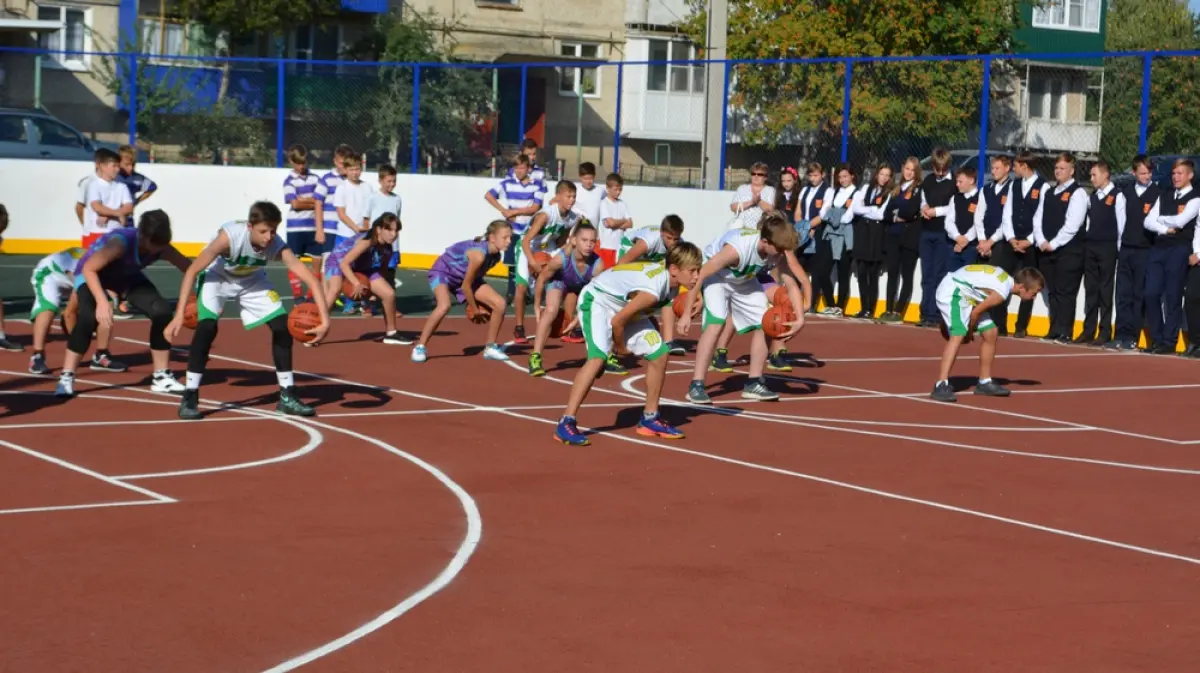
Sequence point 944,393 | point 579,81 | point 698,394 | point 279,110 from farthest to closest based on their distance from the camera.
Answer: point 279,110 < point 579,81 < point 944,393 < point 698,394

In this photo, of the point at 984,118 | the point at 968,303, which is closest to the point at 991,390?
the point at 968,303

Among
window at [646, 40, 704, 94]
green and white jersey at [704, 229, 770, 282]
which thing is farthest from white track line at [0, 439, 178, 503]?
window at [646, 40, 704, 94]

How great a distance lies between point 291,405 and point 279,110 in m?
17.5

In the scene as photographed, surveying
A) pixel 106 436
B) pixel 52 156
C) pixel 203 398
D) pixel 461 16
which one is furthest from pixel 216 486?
pixel 461 16

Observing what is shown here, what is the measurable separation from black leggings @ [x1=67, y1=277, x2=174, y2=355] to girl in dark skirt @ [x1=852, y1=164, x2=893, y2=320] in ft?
34.8

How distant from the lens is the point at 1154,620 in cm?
784

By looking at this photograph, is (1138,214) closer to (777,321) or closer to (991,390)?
(991,390)

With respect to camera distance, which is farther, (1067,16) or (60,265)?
(1067,16)

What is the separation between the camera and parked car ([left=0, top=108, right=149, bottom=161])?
2812cm

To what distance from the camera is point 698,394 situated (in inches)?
557

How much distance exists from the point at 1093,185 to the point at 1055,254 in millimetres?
955

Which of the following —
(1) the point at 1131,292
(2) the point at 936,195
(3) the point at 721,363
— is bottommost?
(3) the point at 721,363

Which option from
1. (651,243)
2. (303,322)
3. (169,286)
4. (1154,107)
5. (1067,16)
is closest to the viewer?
(303,322)

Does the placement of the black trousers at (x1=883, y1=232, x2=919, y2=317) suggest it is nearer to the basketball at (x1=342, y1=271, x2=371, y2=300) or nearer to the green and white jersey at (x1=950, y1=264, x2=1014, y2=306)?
the green and white jersey at (x1=950, y1=264, x2=1014, y2=306)
